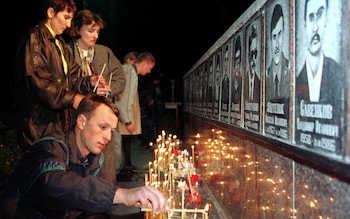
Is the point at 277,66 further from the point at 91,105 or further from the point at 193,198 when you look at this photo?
the point at 193,198

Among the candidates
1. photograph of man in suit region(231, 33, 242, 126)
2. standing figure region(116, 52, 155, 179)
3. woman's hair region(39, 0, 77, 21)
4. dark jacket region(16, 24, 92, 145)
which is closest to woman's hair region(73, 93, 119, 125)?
dark jacket region(16, 24, 92, 145)

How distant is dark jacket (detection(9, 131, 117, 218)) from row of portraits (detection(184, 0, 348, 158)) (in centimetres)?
109

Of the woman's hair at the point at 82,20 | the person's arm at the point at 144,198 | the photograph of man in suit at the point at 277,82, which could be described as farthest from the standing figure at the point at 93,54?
the person's arm at the point at 144,198

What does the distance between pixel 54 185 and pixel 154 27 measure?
22.5 meters

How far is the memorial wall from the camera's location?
1.76 metres

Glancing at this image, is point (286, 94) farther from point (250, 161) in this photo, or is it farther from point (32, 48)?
point (32, 48)

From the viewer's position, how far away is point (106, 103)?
281 cm

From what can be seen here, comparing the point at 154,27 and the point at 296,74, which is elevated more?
the point at 154,27

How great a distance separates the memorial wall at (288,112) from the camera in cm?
176

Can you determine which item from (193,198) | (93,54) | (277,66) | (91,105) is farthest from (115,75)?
(277,66)

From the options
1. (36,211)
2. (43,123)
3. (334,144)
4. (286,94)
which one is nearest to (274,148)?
(286,94)

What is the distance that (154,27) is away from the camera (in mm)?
24094

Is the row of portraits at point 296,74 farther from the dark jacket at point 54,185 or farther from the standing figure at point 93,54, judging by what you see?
the standing figure at point 93,54

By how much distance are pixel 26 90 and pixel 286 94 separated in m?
2.45
